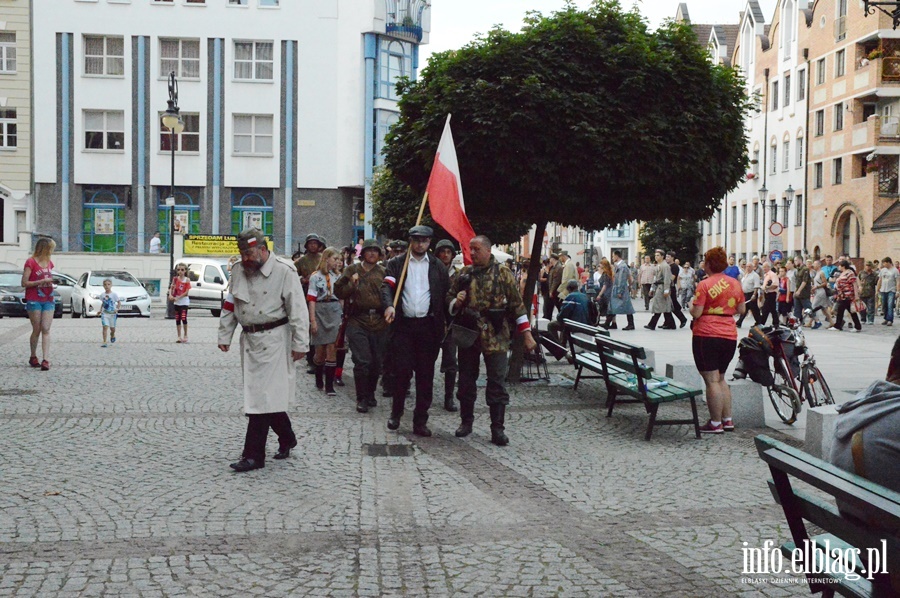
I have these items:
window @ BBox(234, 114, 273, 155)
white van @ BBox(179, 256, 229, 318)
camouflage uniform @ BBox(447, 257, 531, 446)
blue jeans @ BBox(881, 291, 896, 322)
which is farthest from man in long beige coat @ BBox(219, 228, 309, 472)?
window @ BBox(234, 114, 273, 155)

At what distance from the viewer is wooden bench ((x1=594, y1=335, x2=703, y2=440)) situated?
9.85 meters

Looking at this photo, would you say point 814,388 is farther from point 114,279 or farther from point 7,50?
point 7,50

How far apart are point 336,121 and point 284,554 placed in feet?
148

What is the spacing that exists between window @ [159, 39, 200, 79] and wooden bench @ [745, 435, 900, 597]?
4727 cm

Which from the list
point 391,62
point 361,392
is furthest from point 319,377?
point 391,62

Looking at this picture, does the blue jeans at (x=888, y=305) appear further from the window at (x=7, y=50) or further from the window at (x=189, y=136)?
the window at (x=7, y=50)

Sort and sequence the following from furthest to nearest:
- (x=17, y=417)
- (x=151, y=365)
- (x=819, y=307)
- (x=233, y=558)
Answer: (x=819, y=307), (x=151, y=365), (x=17, y=417), (x=233, y=558)

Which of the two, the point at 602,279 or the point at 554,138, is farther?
the point at 602,279

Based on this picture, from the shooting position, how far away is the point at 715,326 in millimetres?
10078

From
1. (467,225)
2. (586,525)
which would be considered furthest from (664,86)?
(586,525)

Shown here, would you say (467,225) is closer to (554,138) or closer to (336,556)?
(554,138)

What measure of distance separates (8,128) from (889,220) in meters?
39.2

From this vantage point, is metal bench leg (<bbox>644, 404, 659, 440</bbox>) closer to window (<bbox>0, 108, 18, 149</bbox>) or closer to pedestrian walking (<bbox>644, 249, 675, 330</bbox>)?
pedestrian walking (<bbox>644, 249, 675, 330</bbox>)

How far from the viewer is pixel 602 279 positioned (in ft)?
83.4
